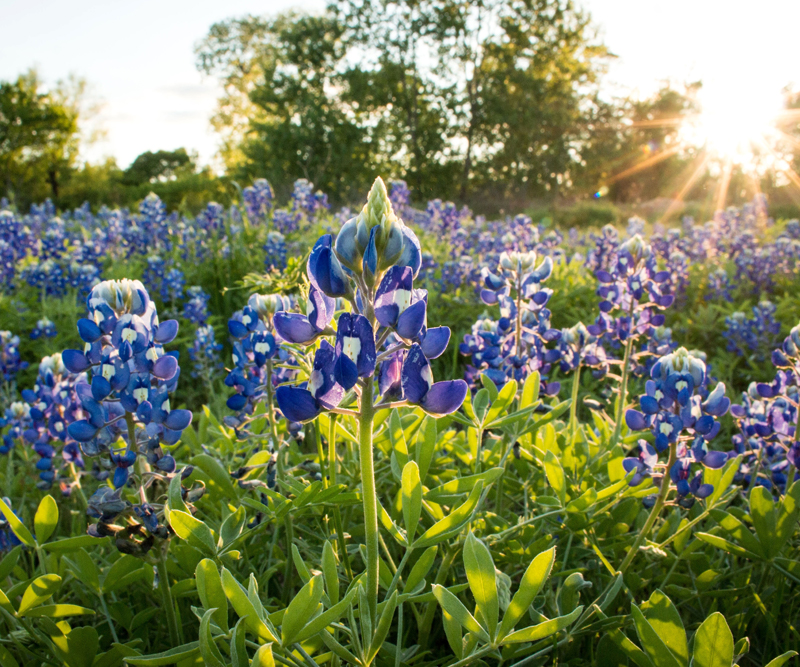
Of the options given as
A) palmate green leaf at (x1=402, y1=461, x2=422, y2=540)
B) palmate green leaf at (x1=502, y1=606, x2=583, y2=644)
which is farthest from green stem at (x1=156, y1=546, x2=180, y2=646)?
palmate green leaf at (x1=502, y1=606, x2=583, y2=644)

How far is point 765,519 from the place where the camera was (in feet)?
5.41

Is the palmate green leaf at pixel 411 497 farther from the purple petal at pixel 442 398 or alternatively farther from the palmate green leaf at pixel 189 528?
the palmate green leaf at pixel 189 528

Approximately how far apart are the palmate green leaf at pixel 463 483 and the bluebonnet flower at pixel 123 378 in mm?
744

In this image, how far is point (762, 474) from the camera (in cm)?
225

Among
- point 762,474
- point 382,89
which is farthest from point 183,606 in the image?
point 382,89

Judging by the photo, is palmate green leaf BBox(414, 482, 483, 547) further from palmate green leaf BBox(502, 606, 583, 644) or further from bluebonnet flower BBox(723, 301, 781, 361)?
bluebonnet flower BBox(723, 301, 781, 361)

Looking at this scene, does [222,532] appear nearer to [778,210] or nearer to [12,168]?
[778,210]

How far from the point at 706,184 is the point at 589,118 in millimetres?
8525

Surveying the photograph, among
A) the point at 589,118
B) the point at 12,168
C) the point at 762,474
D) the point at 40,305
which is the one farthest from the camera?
the point at 589,118

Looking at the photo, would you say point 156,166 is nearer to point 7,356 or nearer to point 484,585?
point 7,356

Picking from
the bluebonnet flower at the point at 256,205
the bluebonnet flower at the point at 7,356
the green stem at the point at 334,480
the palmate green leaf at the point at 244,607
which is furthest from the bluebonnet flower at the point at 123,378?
→ the bluebonnet flower at the point at 256,205

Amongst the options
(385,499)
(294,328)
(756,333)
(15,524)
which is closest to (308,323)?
(294,328)

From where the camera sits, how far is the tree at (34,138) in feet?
98.6

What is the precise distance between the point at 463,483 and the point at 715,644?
2.00 feet
